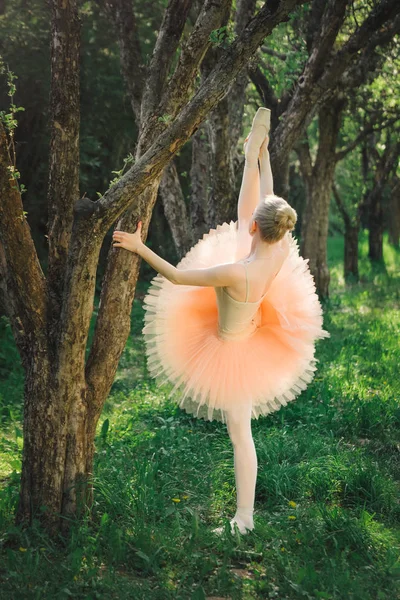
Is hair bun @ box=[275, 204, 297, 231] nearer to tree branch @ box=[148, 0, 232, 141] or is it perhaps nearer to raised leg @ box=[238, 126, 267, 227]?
raised leg @ box=[238, 126, 267, 227]

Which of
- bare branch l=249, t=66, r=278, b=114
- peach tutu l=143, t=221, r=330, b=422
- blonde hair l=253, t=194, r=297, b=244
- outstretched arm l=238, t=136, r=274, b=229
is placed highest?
bare branch l=249, t=66, r=278, b=114

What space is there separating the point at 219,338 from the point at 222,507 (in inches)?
48.0

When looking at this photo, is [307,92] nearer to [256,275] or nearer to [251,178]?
[251,178]

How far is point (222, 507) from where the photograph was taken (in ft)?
16.4

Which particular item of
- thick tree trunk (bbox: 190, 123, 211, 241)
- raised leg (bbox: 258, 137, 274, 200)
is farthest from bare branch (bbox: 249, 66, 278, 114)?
raised leg (bbox: 258, 137, 274, 200)

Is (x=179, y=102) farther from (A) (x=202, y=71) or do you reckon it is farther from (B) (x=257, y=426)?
(A) (x=202, y=71)

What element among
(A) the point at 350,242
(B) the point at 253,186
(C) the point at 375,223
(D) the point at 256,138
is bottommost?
(B) the point at 253,186

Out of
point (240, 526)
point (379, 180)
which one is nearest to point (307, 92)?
point (240, 526)

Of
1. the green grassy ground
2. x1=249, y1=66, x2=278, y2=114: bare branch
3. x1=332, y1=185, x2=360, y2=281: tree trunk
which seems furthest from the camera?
x1=332, y1=185, x2=360, y2=281: tree trunk

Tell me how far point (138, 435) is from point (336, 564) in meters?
2.79

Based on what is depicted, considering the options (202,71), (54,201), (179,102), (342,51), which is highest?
(342,51)

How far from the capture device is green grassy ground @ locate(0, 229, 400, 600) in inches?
155

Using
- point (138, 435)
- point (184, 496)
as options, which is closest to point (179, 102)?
point (184, 496)

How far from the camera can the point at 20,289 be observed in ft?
14.3
